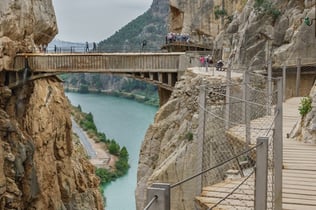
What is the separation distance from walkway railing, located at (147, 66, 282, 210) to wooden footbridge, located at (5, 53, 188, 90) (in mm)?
6768

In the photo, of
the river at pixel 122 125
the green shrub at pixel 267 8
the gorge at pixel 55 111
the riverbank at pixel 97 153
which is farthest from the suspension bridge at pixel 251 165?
the riverbank at pixel 97 153

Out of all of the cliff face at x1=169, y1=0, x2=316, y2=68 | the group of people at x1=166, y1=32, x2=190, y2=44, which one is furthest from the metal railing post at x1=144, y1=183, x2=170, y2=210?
the group of people at x1=166, y1=32, x2=190, y2=44

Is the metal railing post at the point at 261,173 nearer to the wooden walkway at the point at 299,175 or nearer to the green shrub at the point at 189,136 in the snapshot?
the wooden walkway at the point at 299,175

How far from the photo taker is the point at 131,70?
69.4ft

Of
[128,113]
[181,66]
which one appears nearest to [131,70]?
[181,66]

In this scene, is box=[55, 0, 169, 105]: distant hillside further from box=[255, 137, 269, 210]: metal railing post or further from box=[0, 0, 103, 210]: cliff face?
box=[255, 137, 269, 210]: metal railing post

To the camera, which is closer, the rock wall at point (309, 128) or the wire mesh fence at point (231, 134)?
the wire mesh fence at point (231, 134)

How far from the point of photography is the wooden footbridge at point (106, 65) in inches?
791

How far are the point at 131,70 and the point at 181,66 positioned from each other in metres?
2.24

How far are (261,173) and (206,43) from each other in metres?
40.5

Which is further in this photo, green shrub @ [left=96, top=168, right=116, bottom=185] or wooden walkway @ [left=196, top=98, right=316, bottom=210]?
green shrub @ [left=96, top=168, right=116, bottom=185]

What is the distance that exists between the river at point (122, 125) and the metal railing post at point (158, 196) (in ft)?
141

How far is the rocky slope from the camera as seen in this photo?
1195 cm

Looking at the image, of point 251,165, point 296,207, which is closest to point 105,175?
point 251,165
